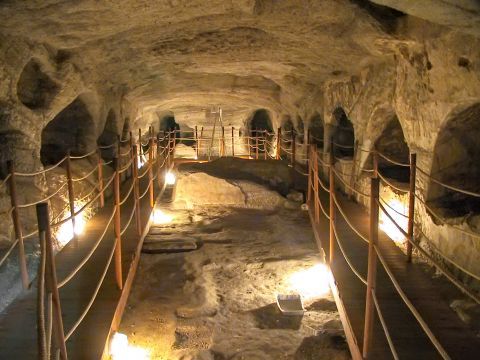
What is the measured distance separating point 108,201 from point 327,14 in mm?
5170

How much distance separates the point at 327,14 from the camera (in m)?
4.77

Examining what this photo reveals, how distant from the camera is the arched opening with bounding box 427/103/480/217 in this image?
494 cm

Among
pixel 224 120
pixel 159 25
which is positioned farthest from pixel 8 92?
pixel 224 120

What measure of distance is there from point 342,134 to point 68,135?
621cm

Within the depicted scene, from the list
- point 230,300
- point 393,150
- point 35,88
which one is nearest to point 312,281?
point 230,300

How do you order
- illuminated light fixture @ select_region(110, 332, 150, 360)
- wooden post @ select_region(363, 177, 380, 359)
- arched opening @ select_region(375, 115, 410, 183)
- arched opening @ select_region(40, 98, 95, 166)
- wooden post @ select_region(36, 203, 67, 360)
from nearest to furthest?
wooden post @ select_region(36, 203, 67, 360) < wooden post @ select_region(363, 177, 380, 359) < illuminated light fixture @ select_region(110, 332, 150, 360) < arched opening @ select_region(375, 115, 410, 183) < arched opening @ select_region(40, 98, 95, 166)

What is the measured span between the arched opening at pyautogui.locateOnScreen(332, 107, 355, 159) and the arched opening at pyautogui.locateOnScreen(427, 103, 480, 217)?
4361mm

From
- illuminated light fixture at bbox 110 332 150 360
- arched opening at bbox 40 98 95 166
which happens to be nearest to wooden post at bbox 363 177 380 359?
illuminated light fixture at bbox 110 332 150 360

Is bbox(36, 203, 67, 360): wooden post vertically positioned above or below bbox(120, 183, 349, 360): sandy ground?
above

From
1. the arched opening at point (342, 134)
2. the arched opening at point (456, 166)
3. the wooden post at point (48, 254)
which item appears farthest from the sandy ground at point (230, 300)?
the arched opening at point (342, 134)

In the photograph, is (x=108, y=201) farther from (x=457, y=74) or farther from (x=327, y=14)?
(x=457, y=74)

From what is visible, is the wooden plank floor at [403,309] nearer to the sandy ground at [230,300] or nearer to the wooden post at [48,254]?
the sandy ground at [230,300]

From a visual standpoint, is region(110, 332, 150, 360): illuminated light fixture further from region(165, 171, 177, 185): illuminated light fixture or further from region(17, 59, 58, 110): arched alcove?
region(165, 171, 177, 185): illuminated light fixture

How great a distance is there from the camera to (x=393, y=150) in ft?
24.7
